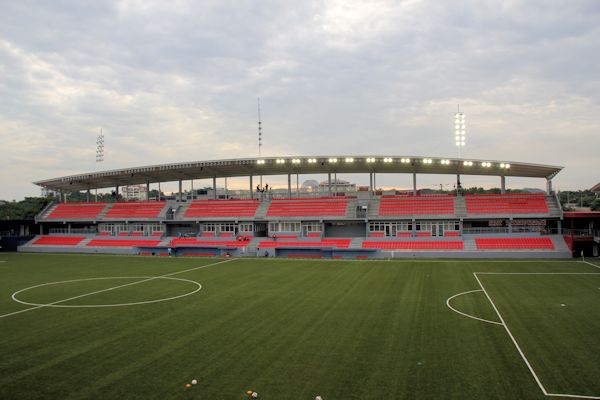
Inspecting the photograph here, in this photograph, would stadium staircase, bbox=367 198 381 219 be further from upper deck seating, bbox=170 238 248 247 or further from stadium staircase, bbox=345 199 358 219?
upper deck seating, bbox=170 238 248 247

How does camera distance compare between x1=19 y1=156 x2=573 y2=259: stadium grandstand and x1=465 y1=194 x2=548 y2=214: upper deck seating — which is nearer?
x1=19 y1=156 x2=573 y2=259: stadium grandstand

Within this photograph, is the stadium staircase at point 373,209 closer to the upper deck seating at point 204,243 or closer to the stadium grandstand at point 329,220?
the stadium grandstand at point 329,220

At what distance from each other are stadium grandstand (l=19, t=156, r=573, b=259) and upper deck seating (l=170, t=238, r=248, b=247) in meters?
0.14

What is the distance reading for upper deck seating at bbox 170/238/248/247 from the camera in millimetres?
52688

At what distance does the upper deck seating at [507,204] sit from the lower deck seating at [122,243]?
44011 millimetres

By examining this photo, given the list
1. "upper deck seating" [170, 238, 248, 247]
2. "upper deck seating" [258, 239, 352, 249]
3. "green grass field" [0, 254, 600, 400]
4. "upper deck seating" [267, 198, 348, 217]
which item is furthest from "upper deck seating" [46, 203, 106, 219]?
"green grass field" [0, 254, 600, 400]

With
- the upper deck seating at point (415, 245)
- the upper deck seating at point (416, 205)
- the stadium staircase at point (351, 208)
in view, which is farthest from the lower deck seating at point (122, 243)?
the upper deck seating at point (416, 205)

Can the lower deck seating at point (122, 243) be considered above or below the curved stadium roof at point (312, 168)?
below

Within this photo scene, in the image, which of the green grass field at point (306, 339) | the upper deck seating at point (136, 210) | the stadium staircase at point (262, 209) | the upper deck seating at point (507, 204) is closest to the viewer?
the green grass field at point (306, 339)

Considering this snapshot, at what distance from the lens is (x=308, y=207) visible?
5659 centimetres

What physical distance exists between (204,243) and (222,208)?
7554mm

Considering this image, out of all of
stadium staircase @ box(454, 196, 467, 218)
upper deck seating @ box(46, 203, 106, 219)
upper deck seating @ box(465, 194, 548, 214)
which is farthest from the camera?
upper deck seating @ box(46, 203, 106, 219)

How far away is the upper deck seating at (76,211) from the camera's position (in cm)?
6612

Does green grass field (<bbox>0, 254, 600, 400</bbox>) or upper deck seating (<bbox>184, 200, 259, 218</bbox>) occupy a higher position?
upper deck seating (<bbox>184, 200, 259, 218</bbox>)
